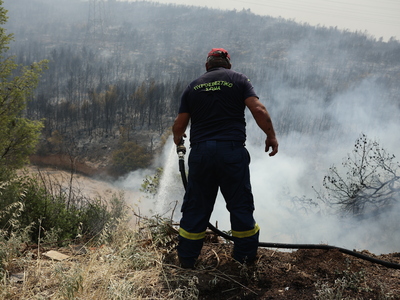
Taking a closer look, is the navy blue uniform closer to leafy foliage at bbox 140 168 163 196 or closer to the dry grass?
the dry grass

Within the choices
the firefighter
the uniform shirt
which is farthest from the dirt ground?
the uniform shirt

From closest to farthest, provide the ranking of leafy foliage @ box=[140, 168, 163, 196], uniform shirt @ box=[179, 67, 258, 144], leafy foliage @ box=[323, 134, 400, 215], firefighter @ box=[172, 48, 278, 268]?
firefighter @ box=[172, 48, 278, 268]
uniform shirt @ box=[179, 67, 258, 144]
leafy foliage @ box=[323, 134, 400, 215]
leafy foliage @ box=[140, 168, 163, 196]

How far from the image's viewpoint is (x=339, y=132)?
72.8 metres

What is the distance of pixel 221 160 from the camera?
2.97 meters

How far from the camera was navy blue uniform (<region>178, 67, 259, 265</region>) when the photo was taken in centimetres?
298

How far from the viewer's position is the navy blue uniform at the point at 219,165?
298cm

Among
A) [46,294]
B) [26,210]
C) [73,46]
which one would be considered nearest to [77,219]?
[26,210]

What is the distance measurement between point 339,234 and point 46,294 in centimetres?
1579

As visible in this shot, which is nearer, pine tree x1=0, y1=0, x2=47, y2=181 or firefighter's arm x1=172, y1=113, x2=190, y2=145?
firefighter's arm x1=172, y1=113, x2=190, y2=145

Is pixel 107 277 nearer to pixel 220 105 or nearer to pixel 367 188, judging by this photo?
pixel 220 105

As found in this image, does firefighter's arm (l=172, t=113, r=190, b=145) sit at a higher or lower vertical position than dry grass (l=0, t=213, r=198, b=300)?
higher

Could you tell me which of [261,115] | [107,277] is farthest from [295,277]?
[107,277]

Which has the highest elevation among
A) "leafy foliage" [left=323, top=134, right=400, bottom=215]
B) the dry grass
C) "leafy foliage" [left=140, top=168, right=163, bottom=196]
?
the dry grass

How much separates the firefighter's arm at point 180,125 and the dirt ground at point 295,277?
1.21 metres
